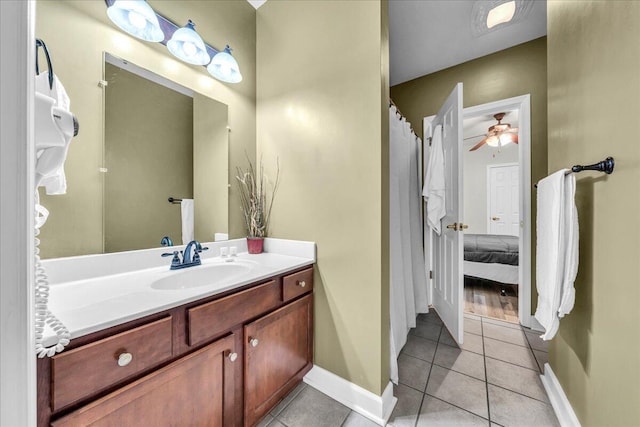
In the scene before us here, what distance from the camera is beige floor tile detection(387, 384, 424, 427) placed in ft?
4.18

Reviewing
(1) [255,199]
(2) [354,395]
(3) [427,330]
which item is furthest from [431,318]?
(1) [255,199]

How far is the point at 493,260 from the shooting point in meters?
3.04

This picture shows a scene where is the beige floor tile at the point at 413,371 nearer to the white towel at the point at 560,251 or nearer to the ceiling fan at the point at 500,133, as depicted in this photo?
the white towel at the point at 560,251

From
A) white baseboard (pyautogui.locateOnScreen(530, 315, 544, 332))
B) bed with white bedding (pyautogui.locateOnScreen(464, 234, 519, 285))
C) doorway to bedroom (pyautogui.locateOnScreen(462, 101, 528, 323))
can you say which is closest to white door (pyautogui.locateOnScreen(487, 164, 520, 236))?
doorway to bedroom (pyautogui.locateOnScreen(462, 101, 528, 323))

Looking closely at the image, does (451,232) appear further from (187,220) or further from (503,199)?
(503,199)

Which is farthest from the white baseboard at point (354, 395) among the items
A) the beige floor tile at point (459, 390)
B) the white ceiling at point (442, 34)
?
the white ceiling at point (442, 34)

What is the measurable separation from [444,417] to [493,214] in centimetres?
508

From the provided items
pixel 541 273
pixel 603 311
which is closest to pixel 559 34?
pixel 541 273

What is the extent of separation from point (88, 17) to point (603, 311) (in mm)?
2487

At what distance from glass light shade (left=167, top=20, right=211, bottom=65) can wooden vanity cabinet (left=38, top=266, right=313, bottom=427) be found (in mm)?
1336

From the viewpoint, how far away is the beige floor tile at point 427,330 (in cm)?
213

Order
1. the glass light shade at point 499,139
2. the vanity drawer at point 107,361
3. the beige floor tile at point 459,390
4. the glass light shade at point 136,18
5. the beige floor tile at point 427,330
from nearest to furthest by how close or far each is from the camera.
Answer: the vanity drawer at point 107,361 < the glass light shade at point 136,18 < the beige floor tile at point 459,390 < the beige floor tile at point 427,330 < the glass light shade at point 499,139

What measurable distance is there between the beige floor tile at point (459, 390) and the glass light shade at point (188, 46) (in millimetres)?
2423

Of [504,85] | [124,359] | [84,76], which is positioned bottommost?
[124,359]
